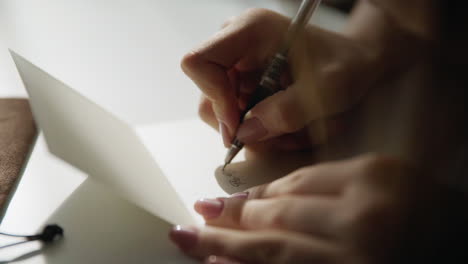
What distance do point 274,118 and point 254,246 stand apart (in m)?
0.19

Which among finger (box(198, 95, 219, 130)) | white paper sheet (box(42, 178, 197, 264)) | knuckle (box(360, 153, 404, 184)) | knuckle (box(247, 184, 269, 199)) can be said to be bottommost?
knuckle (box(247, 184, 269, 199))

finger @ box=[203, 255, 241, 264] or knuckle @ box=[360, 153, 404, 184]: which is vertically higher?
knuckle @ box=[360, 153, 404, 184]

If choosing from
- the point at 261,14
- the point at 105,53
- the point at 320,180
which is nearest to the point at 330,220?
the point at 320,180

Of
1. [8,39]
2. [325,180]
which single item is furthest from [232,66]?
[8,39]

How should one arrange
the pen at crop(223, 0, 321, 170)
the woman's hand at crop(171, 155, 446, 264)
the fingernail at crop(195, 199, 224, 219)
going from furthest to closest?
1. the pen at crop(223, 0, 321, 170)
2. the fingernail at crop(195, 199, 224, 219)
3. the woman's hand at crop(171, 155, 446, 264)

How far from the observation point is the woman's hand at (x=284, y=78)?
490 mm

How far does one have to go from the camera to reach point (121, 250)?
38 centimetres

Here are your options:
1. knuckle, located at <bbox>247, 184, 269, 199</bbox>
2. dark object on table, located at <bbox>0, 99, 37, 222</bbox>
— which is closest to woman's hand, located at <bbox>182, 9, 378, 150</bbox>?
knuckle, located at <bbox>247, 184, 269, 199</bbox>

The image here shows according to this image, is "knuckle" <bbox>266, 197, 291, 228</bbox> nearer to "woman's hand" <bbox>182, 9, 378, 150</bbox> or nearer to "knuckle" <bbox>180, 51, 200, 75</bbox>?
"woman's hand" <bbox>182, 9, 378, 150</bbox>

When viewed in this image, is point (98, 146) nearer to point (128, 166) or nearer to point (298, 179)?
point (128, 166)

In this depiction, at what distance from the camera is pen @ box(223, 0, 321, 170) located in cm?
52

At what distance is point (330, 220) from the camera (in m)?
0.33

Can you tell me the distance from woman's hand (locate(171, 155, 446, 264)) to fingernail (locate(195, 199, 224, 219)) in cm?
2

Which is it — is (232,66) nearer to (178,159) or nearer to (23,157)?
(178,159)
